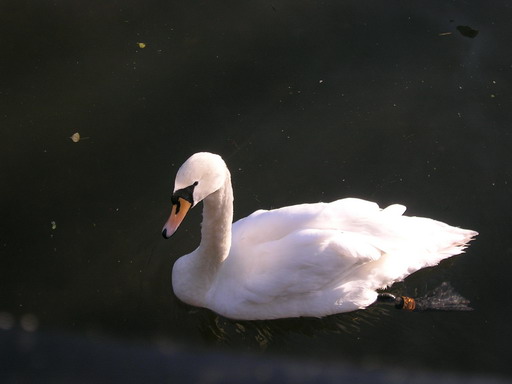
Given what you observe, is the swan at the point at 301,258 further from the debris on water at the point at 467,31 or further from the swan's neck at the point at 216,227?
the debris on water at the point at 467,31

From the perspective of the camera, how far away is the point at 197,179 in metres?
4.29

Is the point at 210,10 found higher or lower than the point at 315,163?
higher

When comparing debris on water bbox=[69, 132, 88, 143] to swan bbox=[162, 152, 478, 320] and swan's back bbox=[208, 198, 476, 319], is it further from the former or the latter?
swan's back bbox=[208, 198, 476, 319]

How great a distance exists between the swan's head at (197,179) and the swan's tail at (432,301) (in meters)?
2.06

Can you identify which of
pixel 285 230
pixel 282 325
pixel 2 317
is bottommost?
pixel 282 325

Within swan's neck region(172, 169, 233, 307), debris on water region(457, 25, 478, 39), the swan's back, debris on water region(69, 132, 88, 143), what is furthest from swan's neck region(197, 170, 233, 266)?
debris on water region(457, 25, 478, 39)

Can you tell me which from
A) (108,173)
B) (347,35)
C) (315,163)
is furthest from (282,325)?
(347,35)

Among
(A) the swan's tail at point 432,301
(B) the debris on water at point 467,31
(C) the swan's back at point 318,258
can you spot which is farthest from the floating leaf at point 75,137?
(B) the debris on water at point 467,31

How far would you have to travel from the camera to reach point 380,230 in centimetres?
534

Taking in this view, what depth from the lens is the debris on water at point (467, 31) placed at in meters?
7.70

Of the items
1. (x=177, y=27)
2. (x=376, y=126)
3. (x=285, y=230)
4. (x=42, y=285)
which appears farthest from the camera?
(x=177, y=27)

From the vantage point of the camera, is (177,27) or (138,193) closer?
(138,193)

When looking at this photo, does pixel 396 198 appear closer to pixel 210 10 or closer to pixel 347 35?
pixel 347 35

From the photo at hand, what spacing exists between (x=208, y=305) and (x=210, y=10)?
3.85 meters
